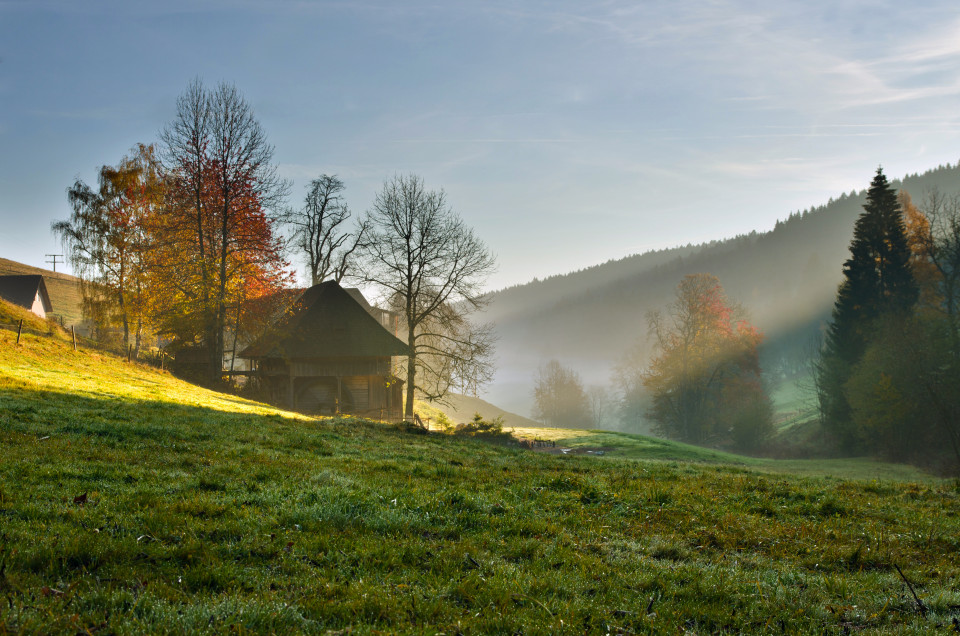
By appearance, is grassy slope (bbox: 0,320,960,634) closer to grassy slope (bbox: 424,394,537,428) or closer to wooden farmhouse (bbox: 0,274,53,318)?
grassy slope (bbox: 424,394,537,428)

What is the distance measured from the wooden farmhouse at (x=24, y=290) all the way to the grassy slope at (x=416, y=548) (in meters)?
75.1

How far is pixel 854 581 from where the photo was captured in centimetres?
584

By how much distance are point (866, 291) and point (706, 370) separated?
17004 mm

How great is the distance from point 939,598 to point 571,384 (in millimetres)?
98660

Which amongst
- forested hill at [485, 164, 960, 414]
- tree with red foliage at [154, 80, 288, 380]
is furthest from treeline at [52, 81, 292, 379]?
forested hill at [485, 164, 960, 414]

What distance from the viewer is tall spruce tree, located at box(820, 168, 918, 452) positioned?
5019cm

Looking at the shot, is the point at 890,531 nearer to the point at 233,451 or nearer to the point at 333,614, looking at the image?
the point at 333,614

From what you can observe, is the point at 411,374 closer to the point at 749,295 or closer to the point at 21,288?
the point at 21,288

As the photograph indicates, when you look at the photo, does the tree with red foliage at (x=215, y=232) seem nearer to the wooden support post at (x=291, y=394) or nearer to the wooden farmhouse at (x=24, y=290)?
the wooden support post at (x=291, y=394)

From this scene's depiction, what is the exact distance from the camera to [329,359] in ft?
135

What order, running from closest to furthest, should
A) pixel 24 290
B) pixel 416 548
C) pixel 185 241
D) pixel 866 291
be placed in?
1. pixel 416 548
2. pixel 185 241
3. pixel 866 291
4. pixel 24 290

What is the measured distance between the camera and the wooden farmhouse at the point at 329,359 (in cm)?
4053

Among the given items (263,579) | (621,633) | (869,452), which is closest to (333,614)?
(263,579)

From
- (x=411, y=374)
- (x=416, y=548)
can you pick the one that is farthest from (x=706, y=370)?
(x=416, y=548)
